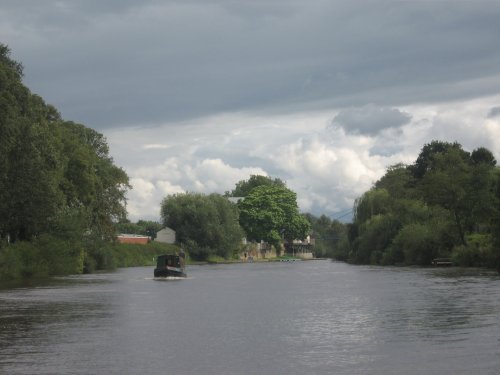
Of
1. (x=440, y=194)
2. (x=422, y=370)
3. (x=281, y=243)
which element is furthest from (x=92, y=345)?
(x=281, y=243)

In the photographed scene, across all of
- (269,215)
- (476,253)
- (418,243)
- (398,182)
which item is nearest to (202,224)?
(398,182)

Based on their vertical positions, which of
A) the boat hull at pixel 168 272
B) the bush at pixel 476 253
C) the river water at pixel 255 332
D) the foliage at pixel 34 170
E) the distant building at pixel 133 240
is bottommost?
the river water at pixel 255 332

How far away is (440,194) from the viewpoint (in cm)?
9588

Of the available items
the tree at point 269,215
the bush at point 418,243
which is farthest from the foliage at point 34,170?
the tree at point 269,215

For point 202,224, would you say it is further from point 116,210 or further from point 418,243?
point 418,243

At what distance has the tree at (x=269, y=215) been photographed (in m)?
185

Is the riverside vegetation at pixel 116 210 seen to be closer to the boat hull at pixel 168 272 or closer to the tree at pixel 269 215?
the boat hull at pixel 168 272

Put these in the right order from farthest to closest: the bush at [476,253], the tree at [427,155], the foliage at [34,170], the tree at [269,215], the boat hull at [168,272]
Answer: the tree at [269,215]
the tree at [427,155]
the bush at [476,253]
the boat hull at [168,272]
the foliage at [34,170]

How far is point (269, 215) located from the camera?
185 meters

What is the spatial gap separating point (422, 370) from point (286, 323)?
12.6 meters

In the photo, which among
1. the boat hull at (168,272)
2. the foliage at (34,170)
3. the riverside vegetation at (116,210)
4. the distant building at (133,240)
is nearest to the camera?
the foliage at (34,170)

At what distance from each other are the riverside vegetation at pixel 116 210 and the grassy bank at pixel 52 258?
126 millimetres

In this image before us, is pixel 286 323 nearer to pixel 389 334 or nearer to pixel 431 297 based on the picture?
pixel 389 334

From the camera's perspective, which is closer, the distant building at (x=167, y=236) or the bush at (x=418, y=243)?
the bush at (x=418, y=243)
